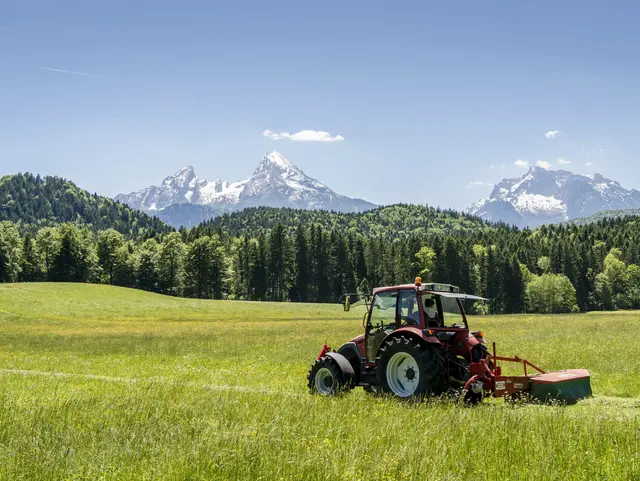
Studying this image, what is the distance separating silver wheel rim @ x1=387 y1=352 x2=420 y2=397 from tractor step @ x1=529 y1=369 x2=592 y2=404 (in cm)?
255

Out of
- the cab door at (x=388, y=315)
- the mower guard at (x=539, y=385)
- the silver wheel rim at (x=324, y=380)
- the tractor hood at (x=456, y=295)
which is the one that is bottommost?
the silver wheel rim at (x=324, y=380)

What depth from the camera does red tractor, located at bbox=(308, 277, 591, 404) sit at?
11.7 meters

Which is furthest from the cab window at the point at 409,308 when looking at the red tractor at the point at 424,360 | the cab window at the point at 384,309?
the cab window at the point at 384,309

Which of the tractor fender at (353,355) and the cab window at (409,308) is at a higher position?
the cab window at (409,308)

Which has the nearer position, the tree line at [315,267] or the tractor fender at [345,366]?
the tractor fender at [345,366]

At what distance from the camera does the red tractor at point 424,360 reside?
11672 mm

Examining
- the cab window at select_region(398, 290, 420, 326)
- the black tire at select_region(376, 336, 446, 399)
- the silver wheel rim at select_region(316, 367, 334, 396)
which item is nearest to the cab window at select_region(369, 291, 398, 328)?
the cab window at select_region(398, 290, 420, 326)

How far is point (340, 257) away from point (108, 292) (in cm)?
5698

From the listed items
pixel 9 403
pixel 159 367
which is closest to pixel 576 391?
pixel 9 403

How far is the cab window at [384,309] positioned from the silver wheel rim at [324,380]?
1688mm

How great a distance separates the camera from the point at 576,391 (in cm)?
1241

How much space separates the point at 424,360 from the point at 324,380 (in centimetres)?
330

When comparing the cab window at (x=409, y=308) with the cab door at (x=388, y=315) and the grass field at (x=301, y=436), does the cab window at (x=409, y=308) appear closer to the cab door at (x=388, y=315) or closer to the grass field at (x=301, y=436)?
the cab door at (x=388, y=315)

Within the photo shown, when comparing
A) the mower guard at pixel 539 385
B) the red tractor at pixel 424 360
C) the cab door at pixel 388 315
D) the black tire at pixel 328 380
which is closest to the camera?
the mower guard at pixel 539 385
